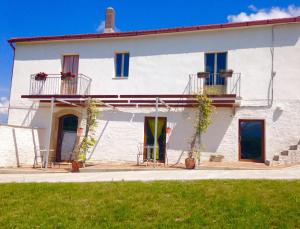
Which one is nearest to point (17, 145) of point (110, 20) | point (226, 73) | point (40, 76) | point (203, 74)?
point (40, 76)

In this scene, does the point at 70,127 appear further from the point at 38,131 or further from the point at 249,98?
the point at 249,98

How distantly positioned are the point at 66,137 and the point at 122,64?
4657 millimetres

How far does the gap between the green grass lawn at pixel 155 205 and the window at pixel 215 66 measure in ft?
24.8

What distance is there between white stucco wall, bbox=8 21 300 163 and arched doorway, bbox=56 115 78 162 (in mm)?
908

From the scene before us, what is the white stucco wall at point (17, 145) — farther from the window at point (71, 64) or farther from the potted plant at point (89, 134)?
the window at point (71, 64)

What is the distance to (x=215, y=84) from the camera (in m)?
14.8

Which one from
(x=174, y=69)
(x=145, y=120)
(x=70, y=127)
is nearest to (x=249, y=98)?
(x=174, y=69)

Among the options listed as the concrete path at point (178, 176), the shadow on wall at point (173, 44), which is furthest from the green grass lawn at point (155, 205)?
the shadow on wall at point (173, 44)

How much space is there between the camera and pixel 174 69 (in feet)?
50.6

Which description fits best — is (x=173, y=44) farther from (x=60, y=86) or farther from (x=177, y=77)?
(x=60, y=86)

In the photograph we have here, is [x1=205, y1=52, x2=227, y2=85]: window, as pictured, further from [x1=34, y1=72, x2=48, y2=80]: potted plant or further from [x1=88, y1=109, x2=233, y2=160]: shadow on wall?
[x1=34, y1=72, x2=48, y2=80]: potted plant

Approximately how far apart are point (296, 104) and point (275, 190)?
7701 millimetres

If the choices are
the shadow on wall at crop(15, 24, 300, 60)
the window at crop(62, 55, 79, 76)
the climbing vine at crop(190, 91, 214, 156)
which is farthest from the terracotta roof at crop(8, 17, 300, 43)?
the climbing vine at crop(190, 91, 214, 156)

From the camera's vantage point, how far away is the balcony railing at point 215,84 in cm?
1436
